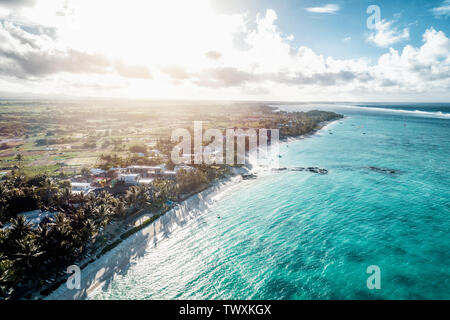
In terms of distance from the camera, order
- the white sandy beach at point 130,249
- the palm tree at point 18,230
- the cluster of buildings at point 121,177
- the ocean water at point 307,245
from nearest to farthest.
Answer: the white sandy beach at point 130,249 → the ocean water at point 307,245 → the palm tree at point 18,230 → the cluster of buildings at point 121,177

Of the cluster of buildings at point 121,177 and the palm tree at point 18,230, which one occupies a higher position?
the cluster of buildings at point 121,177

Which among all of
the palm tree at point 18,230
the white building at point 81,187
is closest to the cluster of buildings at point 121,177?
the white building at point 81,187

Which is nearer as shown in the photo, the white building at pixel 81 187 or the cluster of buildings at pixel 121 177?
the white building at pixel 81 187

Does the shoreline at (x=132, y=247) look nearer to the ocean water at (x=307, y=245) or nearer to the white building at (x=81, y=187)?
the ocean water at (x=307, y=245)

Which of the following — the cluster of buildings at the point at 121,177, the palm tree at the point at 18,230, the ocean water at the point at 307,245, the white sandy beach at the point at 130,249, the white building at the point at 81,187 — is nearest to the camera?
the white sandy beach at the point at 130,249

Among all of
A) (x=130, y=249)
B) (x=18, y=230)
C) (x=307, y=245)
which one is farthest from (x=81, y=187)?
(x=307, y=245)

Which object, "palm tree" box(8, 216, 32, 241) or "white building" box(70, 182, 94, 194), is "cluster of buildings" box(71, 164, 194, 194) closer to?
"white building" box(70, 182, 94, 194)

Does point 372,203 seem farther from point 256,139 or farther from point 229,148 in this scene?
point 256,139
